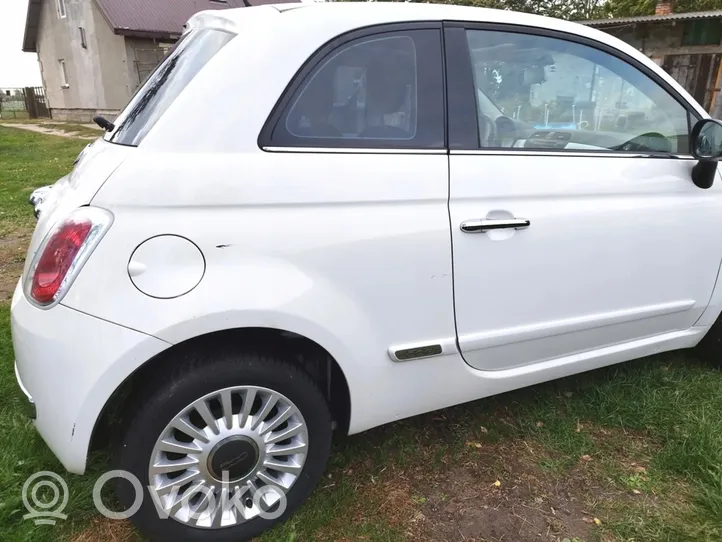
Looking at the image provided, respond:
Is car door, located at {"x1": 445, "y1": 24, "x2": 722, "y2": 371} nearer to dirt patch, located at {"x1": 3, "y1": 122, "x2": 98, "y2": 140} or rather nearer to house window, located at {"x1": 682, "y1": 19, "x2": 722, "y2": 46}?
house window, located at {"x1": 682, "y1": 19, "x2": 722, "y2": 46}

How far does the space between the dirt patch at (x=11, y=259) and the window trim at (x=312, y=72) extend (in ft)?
10.2

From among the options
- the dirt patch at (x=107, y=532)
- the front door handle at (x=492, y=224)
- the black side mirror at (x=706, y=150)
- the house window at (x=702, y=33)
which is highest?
the house window at (x=702, y=33)

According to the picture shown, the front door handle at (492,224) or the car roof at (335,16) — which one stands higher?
the car roof at (335,16)

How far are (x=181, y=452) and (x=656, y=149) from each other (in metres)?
2.33

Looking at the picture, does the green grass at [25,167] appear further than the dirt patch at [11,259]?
Yes

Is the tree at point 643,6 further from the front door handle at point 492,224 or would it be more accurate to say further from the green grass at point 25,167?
the front door handle at point 492,224

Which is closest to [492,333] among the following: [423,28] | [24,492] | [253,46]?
[423,28]

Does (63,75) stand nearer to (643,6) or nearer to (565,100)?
(643,6)

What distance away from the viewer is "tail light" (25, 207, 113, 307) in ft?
5.41

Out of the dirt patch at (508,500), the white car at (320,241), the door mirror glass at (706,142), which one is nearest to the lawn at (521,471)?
the dirt patch at (508,500)

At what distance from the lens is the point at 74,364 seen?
1.65 metres

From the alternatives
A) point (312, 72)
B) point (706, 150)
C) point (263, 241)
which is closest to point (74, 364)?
point (263, 241)

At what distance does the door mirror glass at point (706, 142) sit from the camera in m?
2.46

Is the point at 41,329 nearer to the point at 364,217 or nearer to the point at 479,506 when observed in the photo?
the point at 364,217
